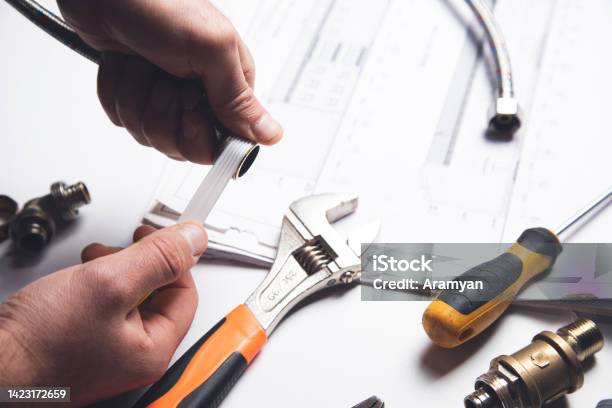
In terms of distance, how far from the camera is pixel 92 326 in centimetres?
54

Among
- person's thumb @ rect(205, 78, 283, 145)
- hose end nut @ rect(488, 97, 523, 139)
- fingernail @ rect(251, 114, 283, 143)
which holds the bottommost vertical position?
hose end nut @ rect(488, 97, 523, 139)

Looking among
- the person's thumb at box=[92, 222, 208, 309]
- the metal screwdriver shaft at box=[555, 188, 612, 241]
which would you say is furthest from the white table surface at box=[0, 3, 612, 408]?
the person's thumb at box=[92, 222, 208, 309]

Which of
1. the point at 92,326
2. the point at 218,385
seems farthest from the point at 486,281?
the point at 92,326

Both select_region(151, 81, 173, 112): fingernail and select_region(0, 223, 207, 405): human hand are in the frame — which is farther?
select_region(151, 81, 173, 112): fingernail

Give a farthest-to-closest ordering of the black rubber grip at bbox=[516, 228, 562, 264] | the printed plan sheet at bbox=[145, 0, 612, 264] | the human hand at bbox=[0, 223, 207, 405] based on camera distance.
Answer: the printed plan sheet at bbox=[145, 0, 612, 264] < the black rubber grip at bbox=[516, 228, 562, 264] < the human hand at bbox=[0, 223, 207, 405]

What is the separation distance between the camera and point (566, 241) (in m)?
0.72

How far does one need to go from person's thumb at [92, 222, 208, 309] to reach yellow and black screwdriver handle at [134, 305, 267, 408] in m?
0.09

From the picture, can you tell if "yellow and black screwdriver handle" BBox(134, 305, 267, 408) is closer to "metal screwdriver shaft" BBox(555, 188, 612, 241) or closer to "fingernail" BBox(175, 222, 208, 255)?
"fingernail" BBox(175, 222, 208, 255)

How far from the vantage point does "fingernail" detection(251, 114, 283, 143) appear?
27.4 inches

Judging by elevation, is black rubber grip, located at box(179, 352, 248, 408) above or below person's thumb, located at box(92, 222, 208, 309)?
below

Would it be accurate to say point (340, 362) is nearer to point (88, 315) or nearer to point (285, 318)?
point (285, 318)

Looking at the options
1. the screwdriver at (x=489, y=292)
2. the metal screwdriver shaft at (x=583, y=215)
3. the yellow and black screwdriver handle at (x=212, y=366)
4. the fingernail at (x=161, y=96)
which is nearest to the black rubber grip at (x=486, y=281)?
the screwdriver at (x=489, y=292)

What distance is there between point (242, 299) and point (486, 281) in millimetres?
299

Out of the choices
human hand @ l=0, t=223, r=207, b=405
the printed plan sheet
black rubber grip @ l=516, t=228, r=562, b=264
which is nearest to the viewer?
human hand @ l=0, t=223, r=207, b=405
